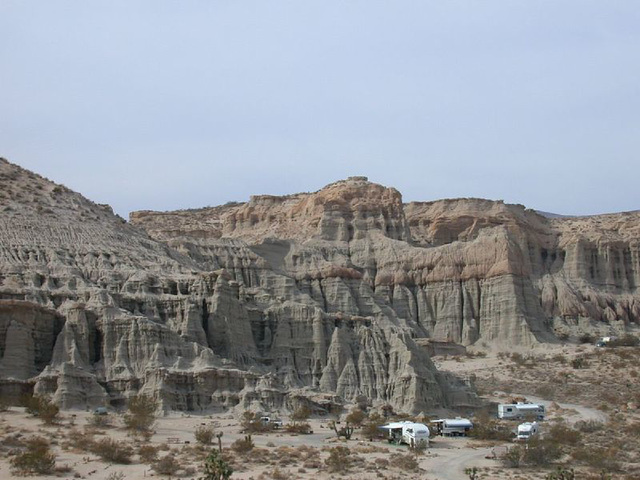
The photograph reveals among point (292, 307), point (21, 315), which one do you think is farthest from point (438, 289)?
point (21, 315)

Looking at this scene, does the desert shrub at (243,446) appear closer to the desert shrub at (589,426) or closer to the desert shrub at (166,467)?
the desert shrub at (166,467)

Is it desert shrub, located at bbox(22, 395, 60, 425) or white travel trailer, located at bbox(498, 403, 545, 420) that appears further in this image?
white travel trailer, located at bbox(498, 403, 545, 420)

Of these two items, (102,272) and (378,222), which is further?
(378,222)

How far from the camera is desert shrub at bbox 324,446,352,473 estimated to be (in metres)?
51.6

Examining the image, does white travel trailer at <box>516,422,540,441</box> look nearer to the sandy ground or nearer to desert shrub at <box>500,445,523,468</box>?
the sandy ground

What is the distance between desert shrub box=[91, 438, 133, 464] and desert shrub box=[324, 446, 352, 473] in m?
7.68

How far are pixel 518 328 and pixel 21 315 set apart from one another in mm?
58191

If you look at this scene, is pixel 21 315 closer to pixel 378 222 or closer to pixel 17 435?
pixel 17 435

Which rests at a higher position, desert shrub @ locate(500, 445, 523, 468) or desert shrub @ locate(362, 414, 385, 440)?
desert shrub @ locate(362, 414, 385, 440)

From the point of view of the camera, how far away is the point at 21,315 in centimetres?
6656

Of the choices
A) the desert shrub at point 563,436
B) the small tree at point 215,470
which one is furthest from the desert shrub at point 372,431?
the small tree at point 215,470

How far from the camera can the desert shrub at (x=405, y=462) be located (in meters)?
53.0

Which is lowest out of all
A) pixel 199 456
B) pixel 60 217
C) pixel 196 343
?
pixel 199 456

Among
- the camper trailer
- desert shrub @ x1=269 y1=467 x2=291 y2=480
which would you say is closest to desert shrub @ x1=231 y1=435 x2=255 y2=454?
desert shrub @ x1=269 y1=467 x2=291 y2=480
